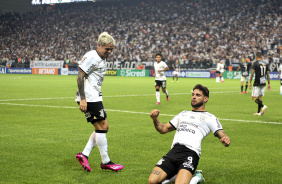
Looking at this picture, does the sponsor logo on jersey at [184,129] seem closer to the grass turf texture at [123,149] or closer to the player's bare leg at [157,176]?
the player's bare leg at [157,176]

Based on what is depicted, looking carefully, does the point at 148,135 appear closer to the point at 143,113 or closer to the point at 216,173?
the point at 216,173

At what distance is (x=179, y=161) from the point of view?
5863 millimetres

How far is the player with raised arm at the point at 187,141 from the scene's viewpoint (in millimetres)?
5707

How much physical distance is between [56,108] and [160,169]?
454 inches

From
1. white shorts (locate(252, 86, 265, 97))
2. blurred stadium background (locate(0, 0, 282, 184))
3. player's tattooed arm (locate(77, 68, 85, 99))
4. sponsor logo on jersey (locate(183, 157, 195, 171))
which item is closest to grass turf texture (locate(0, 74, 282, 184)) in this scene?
blurred stadium background (locate(0, 0, 282, 184))

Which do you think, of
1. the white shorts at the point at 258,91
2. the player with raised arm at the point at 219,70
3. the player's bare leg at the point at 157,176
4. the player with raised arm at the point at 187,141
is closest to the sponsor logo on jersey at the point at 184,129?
the player with raised arm at the point at 187,141

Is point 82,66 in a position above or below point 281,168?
above

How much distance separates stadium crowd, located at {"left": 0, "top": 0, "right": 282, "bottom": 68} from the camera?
53.8 m

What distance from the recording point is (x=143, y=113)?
50.5 feet

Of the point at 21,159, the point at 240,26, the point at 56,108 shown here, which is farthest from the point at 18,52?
the point at 21,159

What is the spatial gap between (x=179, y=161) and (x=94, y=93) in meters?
1.95

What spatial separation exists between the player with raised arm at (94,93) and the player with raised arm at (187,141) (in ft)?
3.90

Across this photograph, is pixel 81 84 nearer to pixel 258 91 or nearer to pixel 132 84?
pixel 258 91

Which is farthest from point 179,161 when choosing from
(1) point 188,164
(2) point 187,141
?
(2) point 187,141
